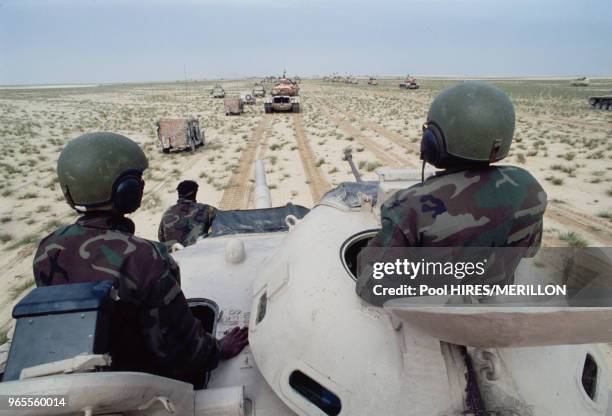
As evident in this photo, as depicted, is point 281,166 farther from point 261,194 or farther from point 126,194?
point 126,194

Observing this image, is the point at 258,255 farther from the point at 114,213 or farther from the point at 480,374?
the point at 480,374

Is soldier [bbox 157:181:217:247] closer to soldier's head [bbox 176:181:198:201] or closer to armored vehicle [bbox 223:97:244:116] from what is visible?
soldier's head [bbox 176:181:198:201]

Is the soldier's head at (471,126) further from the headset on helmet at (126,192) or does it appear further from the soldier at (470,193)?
the headset on helmet at (126,192)

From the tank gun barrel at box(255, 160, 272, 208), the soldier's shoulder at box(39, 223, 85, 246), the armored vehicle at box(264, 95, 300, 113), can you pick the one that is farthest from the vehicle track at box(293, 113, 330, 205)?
the armored vehicle at box(264, 95, 300, 113)

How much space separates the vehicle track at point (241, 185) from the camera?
1002 centimetres

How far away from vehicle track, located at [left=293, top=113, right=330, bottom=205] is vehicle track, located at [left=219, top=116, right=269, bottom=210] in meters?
1.85

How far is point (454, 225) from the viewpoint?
71.1 inches

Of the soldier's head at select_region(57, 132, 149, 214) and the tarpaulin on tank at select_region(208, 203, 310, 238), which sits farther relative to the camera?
the tarpaulin on tank at select_region(208, 203, 310, 238)

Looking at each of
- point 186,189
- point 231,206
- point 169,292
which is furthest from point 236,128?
point 169,292

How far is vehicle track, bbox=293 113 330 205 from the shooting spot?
1095cm

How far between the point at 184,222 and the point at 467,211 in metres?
4.46

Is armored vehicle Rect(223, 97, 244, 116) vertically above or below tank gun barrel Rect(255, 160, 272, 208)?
above

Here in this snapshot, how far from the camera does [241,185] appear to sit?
11.8m

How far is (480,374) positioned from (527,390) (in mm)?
252
